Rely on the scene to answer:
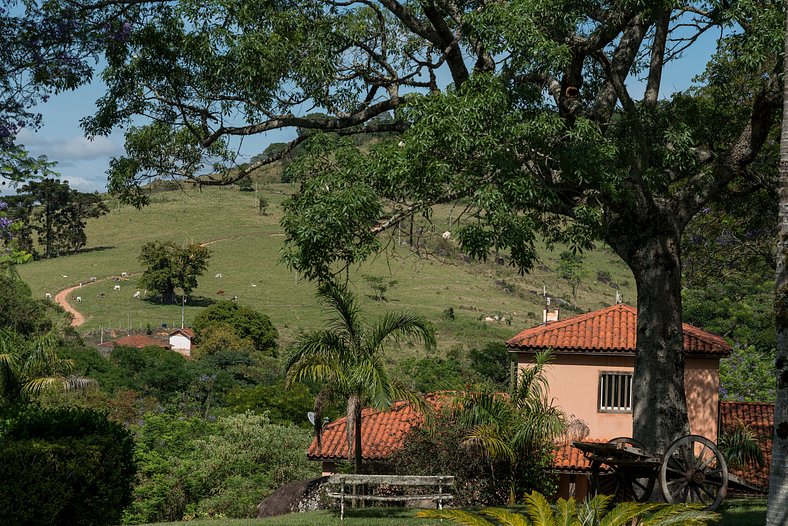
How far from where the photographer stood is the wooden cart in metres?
12.8

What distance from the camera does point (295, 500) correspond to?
21.7 m

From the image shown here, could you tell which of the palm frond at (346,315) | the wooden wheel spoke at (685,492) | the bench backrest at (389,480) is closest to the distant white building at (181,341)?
the palm frond at (346,315)

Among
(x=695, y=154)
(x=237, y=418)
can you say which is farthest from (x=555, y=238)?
(x=237, y=418)

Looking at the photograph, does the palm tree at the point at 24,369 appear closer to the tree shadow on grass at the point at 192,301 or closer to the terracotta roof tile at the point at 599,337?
the terracotta roof tile at the point at 599,337

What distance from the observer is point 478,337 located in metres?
86.1

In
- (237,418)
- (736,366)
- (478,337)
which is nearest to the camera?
(237,418)

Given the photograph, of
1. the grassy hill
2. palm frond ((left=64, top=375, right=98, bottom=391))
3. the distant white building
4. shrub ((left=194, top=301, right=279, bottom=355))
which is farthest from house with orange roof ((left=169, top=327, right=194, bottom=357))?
palm frond ((left=64, top=375, right=98, bottom=391))

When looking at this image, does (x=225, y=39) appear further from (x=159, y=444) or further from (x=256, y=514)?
(x=159, y=444)

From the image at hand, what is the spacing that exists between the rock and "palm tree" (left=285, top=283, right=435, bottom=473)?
94.3 inches

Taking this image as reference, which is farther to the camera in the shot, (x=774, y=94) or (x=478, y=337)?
(x=478, y=337)

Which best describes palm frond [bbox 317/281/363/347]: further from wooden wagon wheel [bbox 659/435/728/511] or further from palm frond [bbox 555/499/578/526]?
palm frond [bbox 555/499/578/526]

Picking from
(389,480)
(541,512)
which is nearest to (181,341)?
(389,480)

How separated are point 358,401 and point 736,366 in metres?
19.2

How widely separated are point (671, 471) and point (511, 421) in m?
8.68
